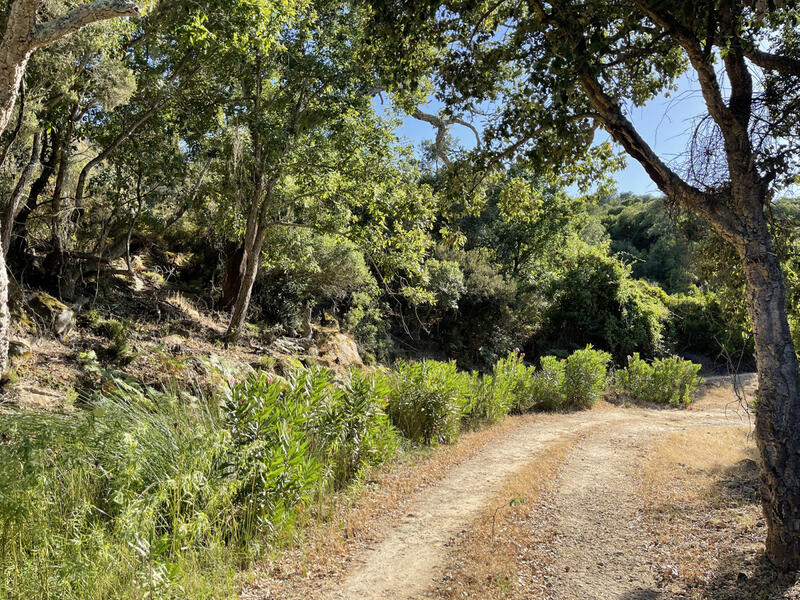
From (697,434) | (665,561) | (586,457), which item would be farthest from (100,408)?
(697,434)

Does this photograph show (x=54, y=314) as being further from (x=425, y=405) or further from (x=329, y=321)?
(x=329, y=321)

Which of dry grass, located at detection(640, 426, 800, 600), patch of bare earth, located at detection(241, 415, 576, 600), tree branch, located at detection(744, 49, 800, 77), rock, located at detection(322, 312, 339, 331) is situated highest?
tree branch, located at detection(744, 49, 800, 77)

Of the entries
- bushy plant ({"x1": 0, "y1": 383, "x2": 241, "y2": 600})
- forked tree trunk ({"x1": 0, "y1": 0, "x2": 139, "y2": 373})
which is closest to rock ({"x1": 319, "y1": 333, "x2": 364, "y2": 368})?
bushy plant ({"x1": 0, "y1": 383, "x2": 241, "y2": 600})

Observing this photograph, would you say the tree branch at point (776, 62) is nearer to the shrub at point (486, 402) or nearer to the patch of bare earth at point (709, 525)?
the patch of bare earth at point (709, 525)

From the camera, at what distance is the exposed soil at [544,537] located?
3.73 metres

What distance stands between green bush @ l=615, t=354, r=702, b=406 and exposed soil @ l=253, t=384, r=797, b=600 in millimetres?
6842

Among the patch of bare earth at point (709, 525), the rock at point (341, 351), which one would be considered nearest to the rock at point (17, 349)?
the rock at point (341, 351)

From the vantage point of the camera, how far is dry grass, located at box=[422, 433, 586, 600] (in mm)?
3734

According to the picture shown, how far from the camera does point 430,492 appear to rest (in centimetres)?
584

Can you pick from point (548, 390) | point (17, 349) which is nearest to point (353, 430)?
point (17, 349)

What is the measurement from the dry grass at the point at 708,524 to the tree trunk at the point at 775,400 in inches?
12.6

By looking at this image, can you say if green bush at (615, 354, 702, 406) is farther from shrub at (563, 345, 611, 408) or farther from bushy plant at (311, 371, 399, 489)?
bushy plant at (311, 371, 399, 489)

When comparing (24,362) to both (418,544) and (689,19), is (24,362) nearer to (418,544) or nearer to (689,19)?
(418,544)

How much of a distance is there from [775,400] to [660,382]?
11637 millimetres
